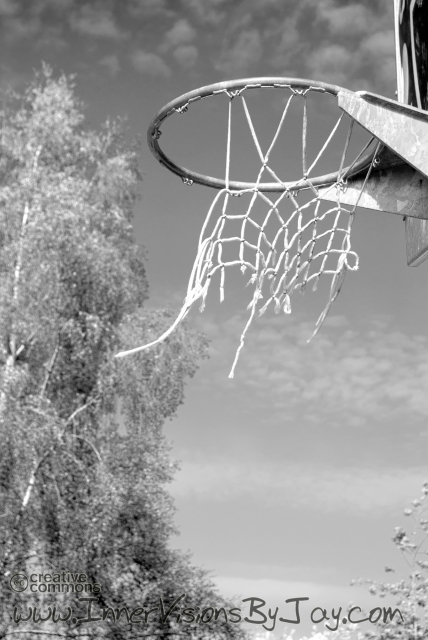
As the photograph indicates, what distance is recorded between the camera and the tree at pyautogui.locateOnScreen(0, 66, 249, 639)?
6551mm

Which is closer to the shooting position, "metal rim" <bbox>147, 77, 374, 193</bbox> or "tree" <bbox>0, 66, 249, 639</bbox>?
"metal rim" <bbox>147, 77, 374, 193</bbox>

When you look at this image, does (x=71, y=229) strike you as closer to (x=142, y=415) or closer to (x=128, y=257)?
(x=128, y=257)

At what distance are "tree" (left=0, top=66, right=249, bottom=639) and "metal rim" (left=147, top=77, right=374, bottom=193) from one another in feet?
11.7

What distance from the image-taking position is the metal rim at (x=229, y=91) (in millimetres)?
2990

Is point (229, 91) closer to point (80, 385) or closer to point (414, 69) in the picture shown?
point (414, 69)

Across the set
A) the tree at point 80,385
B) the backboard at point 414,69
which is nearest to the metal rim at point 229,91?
the backboard at point 414,69

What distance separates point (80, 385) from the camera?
759cm

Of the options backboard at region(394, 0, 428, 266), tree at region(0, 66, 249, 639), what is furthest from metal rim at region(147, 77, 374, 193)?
tree at region(0, 66, 249, 639)

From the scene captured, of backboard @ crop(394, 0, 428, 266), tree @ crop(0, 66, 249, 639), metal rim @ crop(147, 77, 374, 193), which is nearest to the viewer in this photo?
metal rim @ crop(147, 77, 374, 193)

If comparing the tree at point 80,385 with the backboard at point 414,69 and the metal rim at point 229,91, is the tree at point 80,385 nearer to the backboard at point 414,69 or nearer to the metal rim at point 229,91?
the metal rim at point 229,91

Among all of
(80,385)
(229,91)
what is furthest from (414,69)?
(80,385)

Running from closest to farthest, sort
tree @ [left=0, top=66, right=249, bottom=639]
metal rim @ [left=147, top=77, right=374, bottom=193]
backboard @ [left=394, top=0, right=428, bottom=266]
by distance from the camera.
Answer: metal rim @ [left=147, top=77, right=374, bottom=193]
backboard @ [left=394, top=0, right=428, bottom=266]
tree @ [left=0, top=66, right=249, bottom=639]

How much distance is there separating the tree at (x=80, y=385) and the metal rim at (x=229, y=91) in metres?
3.57

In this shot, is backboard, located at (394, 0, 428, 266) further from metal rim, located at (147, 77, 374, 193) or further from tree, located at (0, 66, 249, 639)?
tree, located at (0, 66, 249, 639)
